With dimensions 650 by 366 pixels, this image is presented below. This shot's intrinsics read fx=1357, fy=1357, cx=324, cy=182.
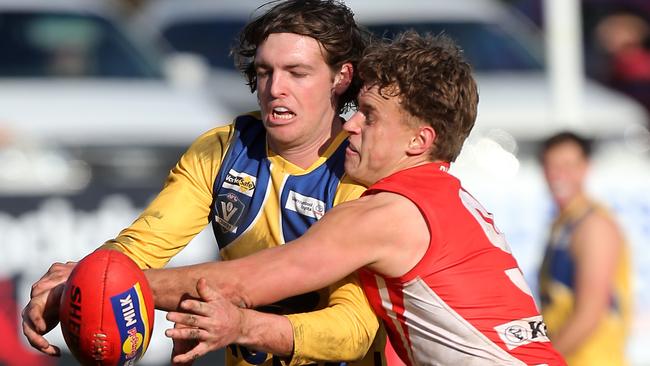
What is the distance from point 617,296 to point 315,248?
13.2 ft

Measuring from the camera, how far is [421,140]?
13.5ft

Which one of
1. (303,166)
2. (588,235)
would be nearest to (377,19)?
(588,235)

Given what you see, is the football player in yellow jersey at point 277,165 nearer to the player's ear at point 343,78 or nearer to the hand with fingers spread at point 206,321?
the player's ear at point 343,78

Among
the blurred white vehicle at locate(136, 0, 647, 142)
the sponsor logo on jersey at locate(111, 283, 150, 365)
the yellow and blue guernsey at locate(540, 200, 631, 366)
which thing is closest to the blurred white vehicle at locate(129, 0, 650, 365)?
the blurred white vehicle at locate(136, 0, 647, 142)

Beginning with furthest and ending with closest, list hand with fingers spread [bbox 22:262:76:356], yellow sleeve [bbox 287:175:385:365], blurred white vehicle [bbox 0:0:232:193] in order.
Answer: blurred white vehicle [bbox 0:0:232:193] < hand with fingers spread [bbox 22:262:76:356] < yellow sleeve [bbox 287:175:385:365]

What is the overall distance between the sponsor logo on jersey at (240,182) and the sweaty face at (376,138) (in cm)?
36

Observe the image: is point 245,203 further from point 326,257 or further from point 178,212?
point 326,257

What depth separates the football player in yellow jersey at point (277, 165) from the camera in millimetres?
4297

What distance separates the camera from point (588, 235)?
7.41m

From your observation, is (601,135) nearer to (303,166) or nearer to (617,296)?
(617,296)

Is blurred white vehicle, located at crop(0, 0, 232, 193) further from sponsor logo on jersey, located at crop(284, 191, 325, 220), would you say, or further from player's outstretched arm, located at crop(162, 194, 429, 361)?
player's outstretched arm, located at crop(162, 194, 429, 361)

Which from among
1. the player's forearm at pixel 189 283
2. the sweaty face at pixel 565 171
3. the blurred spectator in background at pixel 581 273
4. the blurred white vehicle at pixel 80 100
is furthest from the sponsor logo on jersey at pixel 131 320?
the blurred white vehicle at pixel 80 100

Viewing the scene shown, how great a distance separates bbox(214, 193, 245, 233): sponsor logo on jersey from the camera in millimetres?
4359

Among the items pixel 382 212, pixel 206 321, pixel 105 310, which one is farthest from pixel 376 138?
pixel 105 310
